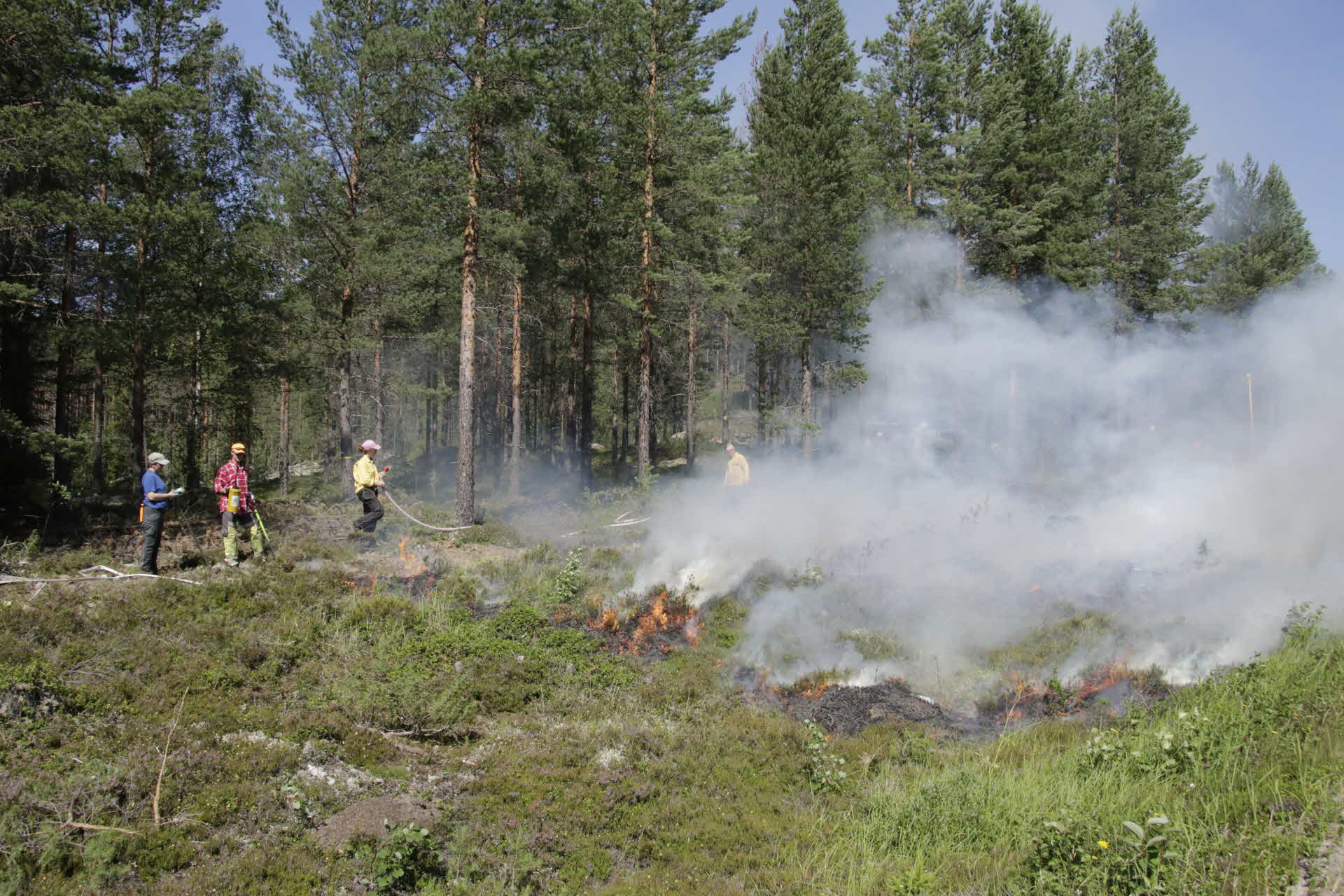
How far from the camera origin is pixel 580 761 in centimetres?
693

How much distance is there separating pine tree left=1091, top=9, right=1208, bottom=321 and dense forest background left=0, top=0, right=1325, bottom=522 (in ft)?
0.45

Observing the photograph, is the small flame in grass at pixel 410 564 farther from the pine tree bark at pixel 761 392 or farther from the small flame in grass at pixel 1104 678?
the pine tree bark at pixel 761 392

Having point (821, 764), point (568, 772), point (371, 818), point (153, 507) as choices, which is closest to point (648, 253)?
point (153, 507)

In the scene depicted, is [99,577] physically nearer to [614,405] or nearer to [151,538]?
[151,538]

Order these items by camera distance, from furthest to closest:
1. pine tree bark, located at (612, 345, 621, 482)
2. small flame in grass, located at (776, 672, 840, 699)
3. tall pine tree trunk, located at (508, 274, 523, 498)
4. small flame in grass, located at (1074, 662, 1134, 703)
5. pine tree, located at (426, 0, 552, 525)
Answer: pine tree bark, located at (612, 345, 621, 482)
tall pine tree trunk, located at (508, 274, 523, 498)
pine tree, located at (426, 0, 552, 525)
small flame in grass, located at (776, 672, 840, 699)
small flame in grass, located at (1074, 662, 1134, 703)

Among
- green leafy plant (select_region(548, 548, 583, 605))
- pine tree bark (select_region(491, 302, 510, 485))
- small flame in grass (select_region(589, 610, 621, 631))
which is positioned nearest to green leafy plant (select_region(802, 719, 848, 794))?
small flame in grass (select_region(589, 610, 621, 631))

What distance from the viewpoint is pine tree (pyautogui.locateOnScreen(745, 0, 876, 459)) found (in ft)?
75.6

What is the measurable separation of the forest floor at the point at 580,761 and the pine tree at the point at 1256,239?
33.4 metres

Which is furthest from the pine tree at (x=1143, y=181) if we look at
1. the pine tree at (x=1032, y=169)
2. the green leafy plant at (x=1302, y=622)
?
the green leafy plant at (x=1302, y=622)

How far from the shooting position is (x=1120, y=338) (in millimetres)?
29688

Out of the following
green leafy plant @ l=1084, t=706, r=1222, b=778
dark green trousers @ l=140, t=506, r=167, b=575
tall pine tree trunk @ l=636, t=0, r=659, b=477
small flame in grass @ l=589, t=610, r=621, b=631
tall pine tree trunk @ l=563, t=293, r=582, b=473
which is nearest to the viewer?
green leafy plant @ l=1084, t=706, r=1222, b=778

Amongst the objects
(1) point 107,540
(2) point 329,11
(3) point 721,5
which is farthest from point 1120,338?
(1) point 107,540

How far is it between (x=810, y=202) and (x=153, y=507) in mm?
19660

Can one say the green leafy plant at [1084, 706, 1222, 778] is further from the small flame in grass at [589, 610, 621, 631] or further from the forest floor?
the small flame in grass at [589, 610, 621, 631]
